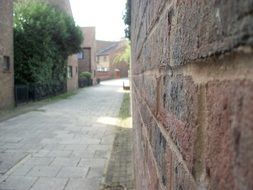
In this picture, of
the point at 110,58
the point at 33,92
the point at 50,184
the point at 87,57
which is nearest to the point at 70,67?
the point at 33,92

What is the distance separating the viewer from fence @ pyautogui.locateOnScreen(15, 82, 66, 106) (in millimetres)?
22458

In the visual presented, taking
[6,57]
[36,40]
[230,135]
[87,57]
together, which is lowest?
[230,135]

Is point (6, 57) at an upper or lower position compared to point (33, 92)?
upper

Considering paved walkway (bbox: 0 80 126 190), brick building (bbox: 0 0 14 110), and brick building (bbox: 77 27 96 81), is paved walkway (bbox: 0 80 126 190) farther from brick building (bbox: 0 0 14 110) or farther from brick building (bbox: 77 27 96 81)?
brick building (bbox: 77 27 96 81)

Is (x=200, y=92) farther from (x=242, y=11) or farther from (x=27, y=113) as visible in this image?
(x=27, y=113)

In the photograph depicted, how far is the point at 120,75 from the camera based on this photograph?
267ft

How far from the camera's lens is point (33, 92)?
80.5ft

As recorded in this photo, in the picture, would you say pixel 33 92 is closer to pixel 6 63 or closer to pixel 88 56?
pixel 6 63

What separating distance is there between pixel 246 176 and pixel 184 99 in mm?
393

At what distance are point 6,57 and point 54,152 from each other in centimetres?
1170

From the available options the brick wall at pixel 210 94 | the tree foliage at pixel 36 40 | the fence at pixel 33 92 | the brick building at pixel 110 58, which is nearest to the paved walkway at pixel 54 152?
the brick wall at pixel 210 94

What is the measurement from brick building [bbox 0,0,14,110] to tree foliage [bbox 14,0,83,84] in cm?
329

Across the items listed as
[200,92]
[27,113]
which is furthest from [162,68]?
[27,113]

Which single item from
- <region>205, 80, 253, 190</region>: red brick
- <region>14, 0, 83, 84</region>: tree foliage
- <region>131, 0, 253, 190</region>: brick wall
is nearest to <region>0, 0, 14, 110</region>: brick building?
<region>14, 0, 83, 84</region>: tree foliage
